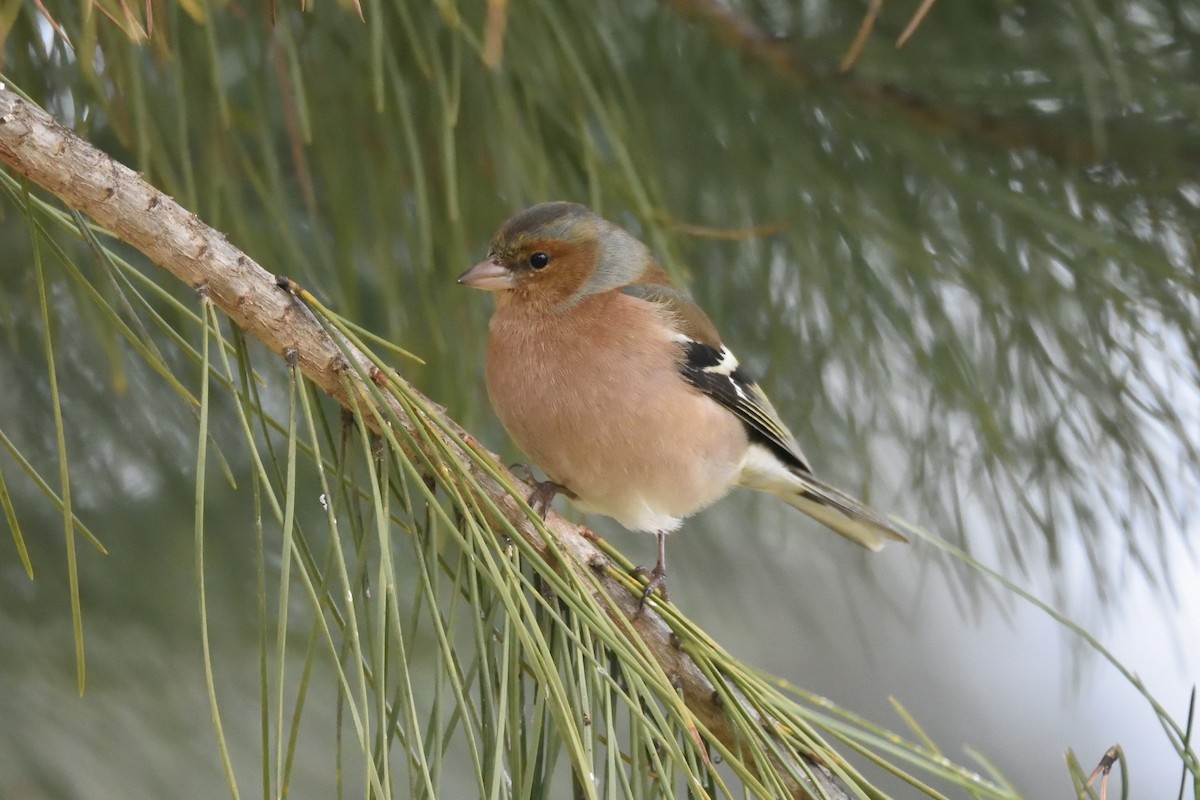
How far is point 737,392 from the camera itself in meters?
1.95

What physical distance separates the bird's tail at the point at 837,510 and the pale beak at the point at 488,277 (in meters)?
0.59

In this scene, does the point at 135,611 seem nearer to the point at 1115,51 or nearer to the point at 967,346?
the point at 967,346

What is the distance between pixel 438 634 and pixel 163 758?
0.65 metres

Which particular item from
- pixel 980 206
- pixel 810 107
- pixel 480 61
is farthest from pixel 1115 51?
pixel 480 61

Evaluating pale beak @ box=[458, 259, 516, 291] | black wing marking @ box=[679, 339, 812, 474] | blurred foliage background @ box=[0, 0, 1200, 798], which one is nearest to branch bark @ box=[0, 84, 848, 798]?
blurred foliage background @ box=[0, 0, 1200, 798]

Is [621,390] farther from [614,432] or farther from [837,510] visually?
[837,510]

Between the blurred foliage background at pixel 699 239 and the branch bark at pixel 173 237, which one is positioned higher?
the branch bark at pixel 173 237

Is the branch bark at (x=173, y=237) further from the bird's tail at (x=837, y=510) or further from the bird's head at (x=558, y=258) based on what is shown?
the bird's tail at (x=837, y=510)

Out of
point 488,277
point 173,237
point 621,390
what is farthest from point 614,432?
point 173,237

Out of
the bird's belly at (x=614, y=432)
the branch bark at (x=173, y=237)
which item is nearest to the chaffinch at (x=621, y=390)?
the bird's belly at (x=614, y=432)

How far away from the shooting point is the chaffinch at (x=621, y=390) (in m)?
1.62

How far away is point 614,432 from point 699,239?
31 cm

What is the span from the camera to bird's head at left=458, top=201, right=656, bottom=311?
165 centimetres

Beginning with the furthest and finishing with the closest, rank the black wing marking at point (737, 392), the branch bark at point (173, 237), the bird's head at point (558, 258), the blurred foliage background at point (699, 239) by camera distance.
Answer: the black wing marking at point (737, 392) < the bird's head at point (558, 258) < the blurred foliage background at point (699, 239) < the branch bark at point (173, 237)
